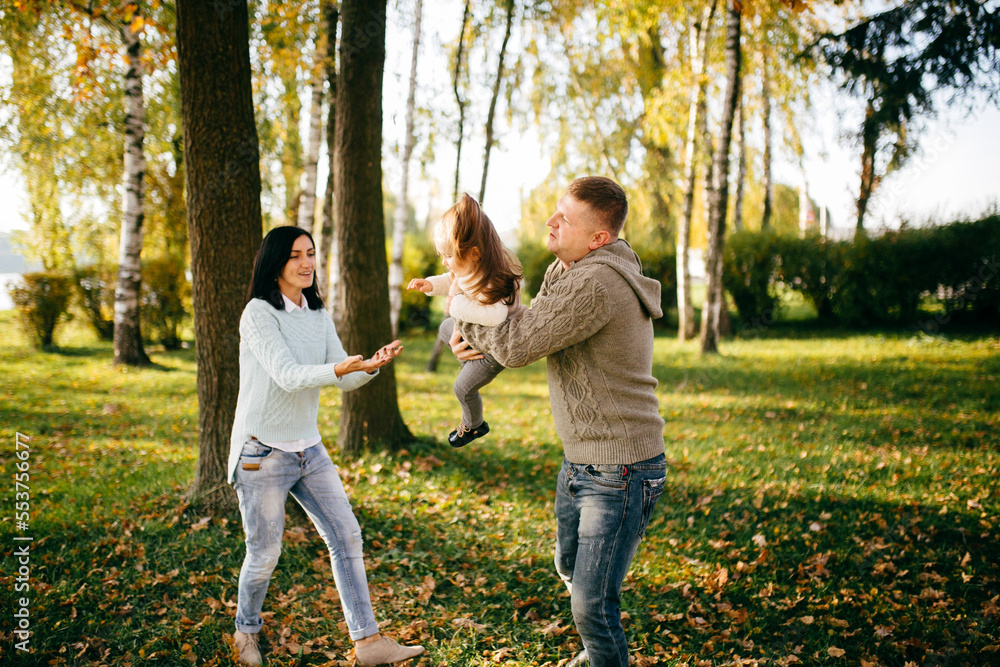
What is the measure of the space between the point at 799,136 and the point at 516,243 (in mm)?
9123

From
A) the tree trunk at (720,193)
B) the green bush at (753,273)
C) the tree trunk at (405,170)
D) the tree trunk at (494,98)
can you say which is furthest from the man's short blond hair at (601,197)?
the green bush at (753,273)

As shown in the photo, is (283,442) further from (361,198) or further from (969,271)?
(969,271)

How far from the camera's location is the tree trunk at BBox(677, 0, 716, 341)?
1276 cm

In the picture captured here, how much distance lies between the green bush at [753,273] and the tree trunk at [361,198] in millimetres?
11649

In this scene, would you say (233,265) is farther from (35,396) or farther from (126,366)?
(126,366)

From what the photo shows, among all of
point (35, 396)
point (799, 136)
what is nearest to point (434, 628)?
point (35, 396)

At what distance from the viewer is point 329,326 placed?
3.41m

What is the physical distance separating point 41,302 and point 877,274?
59.5 ft

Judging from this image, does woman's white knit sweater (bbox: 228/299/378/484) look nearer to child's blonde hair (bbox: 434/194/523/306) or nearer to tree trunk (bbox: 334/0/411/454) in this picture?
child's blonde hair (bbox: 434/194/523/306)

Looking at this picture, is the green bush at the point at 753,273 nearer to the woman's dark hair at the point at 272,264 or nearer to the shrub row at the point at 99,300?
the shrub row at the point at 99,300

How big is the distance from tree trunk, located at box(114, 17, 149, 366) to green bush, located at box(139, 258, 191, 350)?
8.75ft

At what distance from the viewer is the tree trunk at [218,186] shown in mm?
4273

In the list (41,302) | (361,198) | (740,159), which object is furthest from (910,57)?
(41,302)

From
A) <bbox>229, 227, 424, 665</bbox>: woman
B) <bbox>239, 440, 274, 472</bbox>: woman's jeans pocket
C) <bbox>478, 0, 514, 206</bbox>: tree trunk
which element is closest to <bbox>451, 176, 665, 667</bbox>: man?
<bbox>229, 227, 424, 665</bbox>: woman
